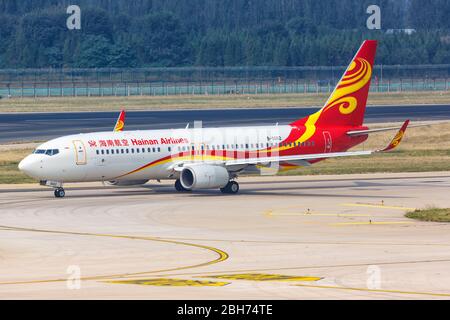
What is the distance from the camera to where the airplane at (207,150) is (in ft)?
200

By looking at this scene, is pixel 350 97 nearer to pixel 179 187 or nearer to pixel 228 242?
pixel 179 187

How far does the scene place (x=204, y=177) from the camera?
6178cm

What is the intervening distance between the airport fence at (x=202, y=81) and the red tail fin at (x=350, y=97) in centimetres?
10085

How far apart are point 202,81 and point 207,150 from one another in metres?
124

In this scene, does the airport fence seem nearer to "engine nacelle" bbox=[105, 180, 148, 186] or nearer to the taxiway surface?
"engine nacelle" bbox=[105, 180, 148, 186]

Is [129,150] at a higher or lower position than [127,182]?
higher

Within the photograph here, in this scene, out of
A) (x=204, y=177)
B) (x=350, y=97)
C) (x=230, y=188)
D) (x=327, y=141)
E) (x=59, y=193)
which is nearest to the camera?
(x=59, y=193)

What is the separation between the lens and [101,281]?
3341 centimetres

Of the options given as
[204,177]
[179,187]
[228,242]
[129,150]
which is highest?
[129,150]

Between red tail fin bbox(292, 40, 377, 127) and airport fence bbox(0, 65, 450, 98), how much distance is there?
331ft

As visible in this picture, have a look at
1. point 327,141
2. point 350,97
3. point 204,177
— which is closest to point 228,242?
point 204,177

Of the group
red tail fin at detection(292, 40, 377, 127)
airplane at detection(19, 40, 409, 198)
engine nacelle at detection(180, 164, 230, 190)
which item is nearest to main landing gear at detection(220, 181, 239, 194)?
airplane at detection(19, 40, 409, 198)
